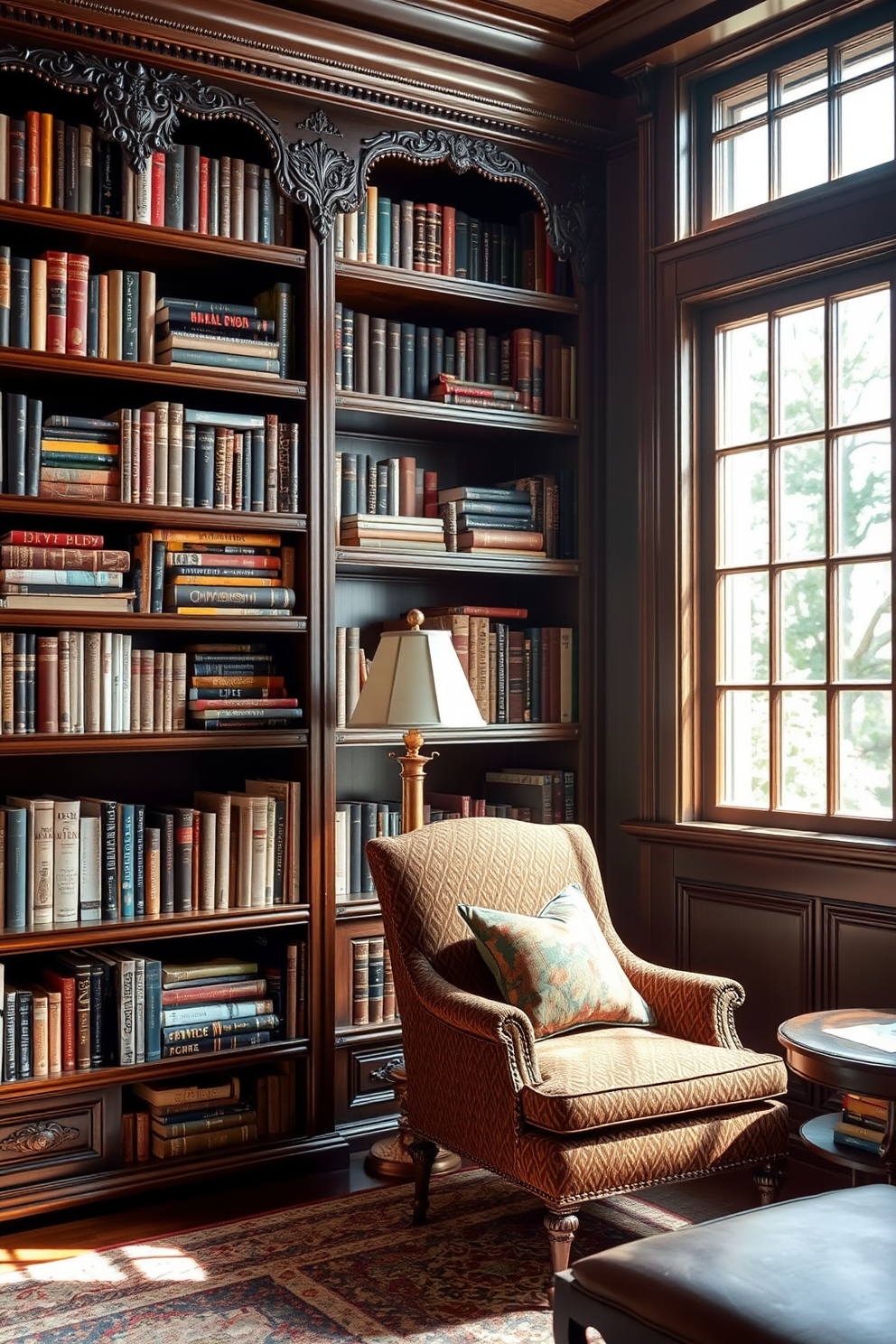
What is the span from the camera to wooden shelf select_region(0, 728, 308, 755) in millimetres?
3207

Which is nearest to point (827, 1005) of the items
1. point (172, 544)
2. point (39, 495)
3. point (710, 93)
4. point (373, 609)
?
point (373, 609)

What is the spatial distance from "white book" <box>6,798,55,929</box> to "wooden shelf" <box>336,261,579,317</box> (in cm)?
167

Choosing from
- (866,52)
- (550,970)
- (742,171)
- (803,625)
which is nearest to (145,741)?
(550,970)

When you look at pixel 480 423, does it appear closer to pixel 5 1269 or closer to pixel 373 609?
pixel 373 609

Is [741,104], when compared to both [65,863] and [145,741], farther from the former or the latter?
[65,863]

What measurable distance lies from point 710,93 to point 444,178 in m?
0.83

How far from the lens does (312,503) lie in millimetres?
3609

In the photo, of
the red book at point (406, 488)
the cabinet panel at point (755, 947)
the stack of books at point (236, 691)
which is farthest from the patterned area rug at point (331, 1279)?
the red book at point (406, 488)

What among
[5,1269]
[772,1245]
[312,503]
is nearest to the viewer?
[772,1245]

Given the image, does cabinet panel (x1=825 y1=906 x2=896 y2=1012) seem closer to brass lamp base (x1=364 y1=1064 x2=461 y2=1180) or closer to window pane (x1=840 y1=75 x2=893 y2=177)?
brass lamp base (x1=364 y1=1064 x2=461 y2=1180)

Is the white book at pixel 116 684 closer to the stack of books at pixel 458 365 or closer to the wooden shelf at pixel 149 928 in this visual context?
the wooden shelf at pixel 149 928

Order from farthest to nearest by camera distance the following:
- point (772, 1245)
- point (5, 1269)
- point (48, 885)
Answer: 1. point (48, 885)
2. point (5, 1269)
3. point (772, 1245)

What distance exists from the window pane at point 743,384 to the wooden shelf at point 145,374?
122 centimetres

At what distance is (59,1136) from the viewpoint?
10.6 feet
